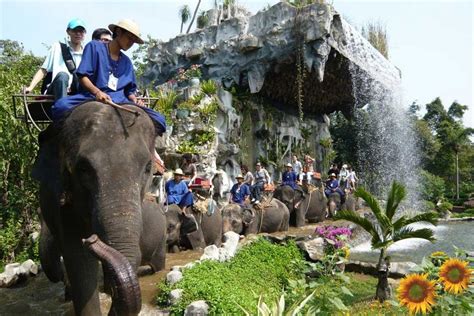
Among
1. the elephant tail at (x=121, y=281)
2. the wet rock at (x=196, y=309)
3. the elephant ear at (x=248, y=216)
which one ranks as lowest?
the wet rock at (x=196, y=309)

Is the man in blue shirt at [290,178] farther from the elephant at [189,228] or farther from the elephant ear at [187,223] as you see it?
the elephant ear at [187,223]

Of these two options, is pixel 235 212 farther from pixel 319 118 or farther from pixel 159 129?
pixel 319 118

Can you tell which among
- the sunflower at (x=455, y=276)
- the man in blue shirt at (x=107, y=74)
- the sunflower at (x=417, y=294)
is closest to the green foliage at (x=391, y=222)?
the sunflower at (x=455, y=276)

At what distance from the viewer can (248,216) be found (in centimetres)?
1173

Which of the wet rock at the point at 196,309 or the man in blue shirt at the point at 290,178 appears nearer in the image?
the wet rock at the point at 196,309

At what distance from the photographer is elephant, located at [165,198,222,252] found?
880cm

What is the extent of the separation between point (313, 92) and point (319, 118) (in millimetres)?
3289

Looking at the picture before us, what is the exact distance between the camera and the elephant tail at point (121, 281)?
8.82 ft

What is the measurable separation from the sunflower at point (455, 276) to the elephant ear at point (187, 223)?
5.90 meters

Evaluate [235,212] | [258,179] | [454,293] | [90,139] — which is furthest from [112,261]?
[258,179]

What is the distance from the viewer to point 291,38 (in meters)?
18.1

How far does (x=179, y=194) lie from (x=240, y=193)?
3.78m

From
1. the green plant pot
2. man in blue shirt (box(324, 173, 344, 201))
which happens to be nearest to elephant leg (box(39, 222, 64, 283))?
the green plant pot

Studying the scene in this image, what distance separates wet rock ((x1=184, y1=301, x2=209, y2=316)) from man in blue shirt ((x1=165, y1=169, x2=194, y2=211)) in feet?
13.0
